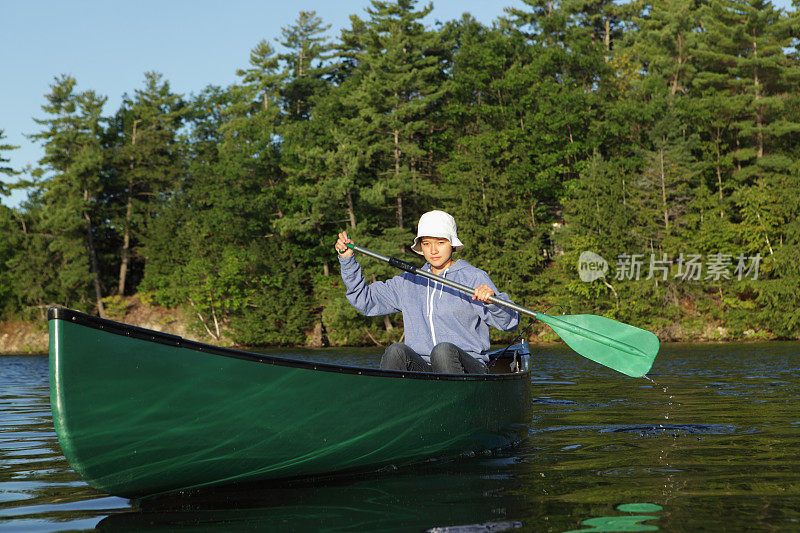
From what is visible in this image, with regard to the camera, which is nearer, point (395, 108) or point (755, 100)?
point (755, 100)

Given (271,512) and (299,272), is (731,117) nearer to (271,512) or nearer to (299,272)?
(299,272)

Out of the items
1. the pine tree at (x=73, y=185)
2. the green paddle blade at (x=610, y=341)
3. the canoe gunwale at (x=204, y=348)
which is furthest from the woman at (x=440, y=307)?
the pine tree at (x=73, y=185)

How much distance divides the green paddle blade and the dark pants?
0.86 metres

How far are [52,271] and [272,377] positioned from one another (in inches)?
1471

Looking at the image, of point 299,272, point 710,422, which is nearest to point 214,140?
point 299,272

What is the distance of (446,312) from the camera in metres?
5.09

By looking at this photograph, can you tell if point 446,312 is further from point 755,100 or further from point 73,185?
point 73,185

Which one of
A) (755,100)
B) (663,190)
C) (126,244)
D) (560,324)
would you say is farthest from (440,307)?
(126,244)

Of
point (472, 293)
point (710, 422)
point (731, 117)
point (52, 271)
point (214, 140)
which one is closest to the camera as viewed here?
point (472, 293)

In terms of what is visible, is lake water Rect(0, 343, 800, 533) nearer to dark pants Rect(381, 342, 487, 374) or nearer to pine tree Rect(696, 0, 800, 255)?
dark pants Rect(381, 342, 487, 374)

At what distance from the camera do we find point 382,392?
4.14 m

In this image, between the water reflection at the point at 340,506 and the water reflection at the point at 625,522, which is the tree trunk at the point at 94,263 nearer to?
the water reflection at the point at 340,506

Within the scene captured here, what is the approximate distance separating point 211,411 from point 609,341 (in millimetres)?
3127

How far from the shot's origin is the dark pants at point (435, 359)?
4773 mm
